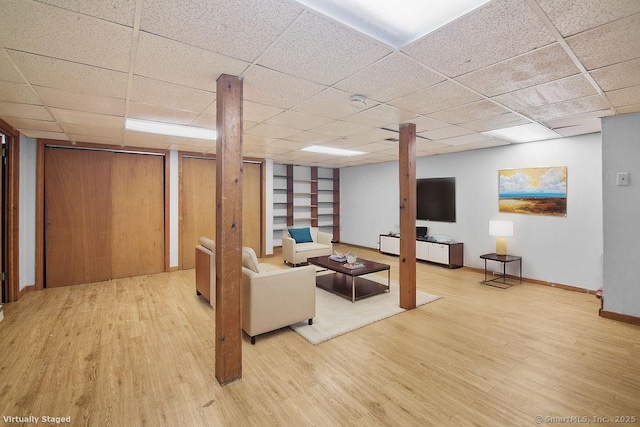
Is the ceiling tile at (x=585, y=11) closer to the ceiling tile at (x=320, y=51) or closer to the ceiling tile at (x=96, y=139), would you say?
the ceiling tile at (x=320, y=51)

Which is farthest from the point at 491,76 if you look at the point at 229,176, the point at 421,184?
the point at 421,184

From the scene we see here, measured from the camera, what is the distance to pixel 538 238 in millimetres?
5133

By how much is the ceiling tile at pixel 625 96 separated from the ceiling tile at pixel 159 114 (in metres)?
4.27

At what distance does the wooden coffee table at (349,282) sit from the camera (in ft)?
14.1

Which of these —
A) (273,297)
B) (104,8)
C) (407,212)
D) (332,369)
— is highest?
(104,8)

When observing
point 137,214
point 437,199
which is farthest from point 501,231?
point 137,214

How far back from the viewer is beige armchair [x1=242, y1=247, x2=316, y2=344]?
3.04 m

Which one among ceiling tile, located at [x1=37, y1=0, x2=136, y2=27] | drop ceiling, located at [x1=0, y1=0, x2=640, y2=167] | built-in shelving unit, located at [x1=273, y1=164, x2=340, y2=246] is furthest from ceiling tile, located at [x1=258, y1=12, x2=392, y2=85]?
built-in shelving unit, located at [x1=273, y1=164, x2=340, y2=246]

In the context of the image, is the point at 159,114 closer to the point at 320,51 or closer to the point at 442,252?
the point at 320,51

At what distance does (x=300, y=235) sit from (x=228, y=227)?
4.56 m

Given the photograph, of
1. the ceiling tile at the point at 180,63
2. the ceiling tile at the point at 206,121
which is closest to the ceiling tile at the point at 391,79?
the ceiling tile at the point at 180,63

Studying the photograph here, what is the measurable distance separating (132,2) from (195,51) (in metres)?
0.51

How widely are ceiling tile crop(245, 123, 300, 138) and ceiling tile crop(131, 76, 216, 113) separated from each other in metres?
0.99

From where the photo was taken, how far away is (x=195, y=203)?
6.36 m
